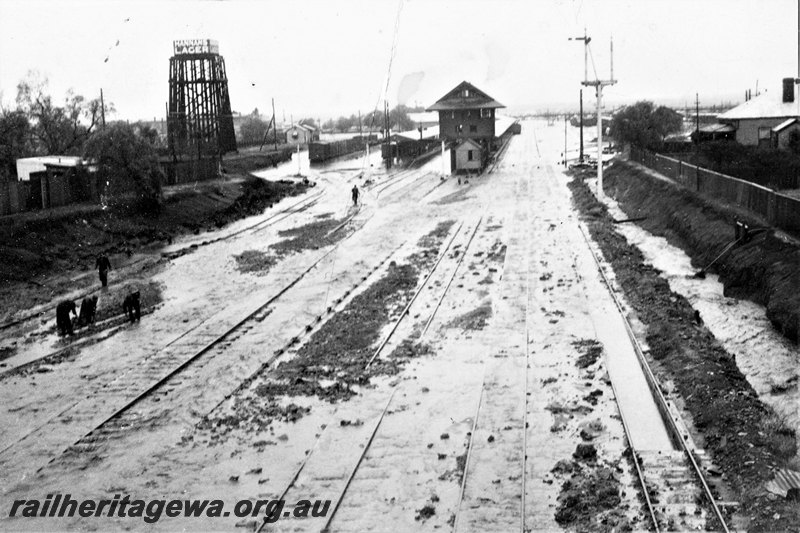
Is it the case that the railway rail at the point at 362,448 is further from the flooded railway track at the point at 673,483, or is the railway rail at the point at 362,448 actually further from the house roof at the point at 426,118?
the house roof at the point at 426,118

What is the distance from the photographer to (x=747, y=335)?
1953 cm

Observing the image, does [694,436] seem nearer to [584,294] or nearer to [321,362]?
[321,362]

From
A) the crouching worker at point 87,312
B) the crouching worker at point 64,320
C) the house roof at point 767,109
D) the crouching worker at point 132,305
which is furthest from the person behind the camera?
the house roof at point 767,109

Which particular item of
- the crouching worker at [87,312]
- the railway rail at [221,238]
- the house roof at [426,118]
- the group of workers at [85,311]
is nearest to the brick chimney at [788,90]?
the railway rail at [221,238]

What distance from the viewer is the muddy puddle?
1562 cm

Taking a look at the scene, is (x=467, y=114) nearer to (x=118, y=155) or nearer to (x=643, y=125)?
(x=643, y=125)

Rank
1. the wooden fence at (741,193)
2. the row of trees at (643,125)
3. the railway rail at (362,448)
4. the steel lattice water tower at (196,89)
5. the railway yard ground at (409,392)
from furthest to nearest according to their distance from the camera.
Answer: the steel lattice water tower at (196,89) → the row of trees at (643,125) → the wooden fence at (741,193) → the railway yard ground at (409,392) → the railway rail at (362,448)

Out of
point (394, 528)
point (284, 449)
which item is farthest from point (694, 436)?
point (284, 449)

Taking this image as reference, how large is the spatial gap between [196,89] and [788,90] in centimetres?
4788

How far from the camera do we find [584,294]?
25109mm

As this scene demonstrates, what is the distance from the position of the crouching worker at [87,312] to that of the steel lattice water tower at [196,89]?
1954 inches

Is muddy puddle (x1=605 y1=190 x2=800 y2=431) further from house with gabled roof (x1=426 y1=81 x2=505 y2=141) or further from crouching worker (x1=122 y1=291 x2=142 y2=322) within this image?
house with gabled roof (x1=426 y1=81 x2=505 y2=141)

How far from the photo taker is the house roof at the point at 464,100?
8238 cm

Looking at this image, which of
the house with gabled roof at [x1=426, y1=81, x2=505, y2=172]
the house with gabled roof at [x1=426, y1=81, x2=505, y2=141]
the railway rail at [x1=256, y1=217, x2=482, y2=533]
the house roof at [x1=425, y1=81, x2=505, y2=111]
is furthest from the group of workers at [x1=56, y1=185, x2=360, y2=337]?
the house with gabled roof at [x1=426, y1=81, x2=505, y2=141]
